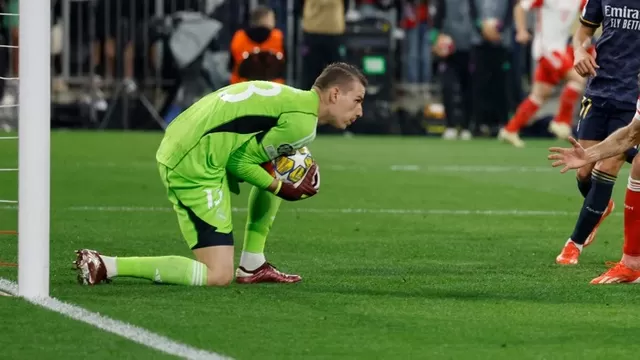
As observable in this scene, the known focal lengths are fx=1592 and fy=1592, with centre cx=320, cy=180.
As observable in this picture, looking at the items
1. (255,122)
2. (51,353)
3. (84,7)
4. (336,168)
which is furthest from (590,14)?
(84,7)

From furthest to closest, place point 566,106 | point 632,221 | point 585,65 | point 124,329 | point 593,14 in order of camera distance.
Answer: point 566,106, point 593,14, point 585,65, point 632,221, point 124,329

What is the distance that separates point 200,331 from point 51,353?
0.70m

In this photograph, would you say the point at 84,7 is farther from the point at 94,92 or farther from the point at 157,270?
the point at 157,270

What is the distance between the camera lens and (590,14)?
31.4 feet

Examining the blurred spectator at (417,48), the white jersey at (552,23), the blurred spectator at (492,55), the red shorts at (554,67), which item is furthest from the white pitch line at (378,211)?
the blurred spectator at (417,48)

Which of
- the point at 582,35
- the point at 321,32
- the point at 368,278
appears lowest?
the point at 321,32

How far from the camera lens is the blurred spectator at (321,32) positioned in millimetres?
22812

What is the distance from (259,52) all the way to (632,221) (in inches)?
471

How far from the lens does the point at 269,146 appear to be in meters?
→ 7.73

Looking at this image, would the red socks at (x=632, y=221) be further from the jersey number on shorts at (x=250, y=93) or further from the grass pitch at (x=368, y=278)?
the jersey number on shorts at (x=250, y=93)

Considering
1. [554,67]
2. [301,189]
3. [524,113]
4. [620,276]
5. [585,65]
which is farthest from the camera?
[524,113]

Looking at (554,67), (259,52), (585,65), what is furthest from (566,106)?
(585,65)

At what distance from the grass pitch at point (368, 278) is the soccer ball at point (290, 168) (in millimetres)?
534

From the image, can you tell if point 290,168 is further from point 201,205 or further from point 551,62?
point 551,62
